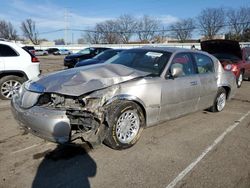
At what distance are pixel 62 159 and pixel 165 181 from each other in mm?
1536

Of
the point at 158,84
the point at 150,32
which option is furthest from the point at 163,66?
the point at 150,32

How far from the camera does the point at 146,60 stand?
5.57 meters

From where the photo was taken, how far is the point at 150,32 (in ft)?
300

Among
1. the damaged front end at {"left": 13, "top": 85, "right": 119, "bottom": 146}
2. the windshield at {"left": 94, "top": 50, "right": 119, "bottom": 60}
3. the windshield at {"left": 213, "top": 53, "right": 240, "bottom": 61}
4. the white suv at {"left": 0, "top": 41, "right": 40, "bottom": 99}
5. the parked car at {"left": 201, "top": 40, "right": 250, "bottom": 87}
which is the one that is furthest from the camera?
the windshield at {"left": 94, "top": 50, "right": 119, "bottom": 60}

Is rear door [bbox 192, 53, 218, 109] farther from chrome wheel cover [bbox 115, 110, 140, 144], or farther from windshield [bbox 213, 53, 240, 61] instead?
windshield [bbox 213, 53, 240, 61]

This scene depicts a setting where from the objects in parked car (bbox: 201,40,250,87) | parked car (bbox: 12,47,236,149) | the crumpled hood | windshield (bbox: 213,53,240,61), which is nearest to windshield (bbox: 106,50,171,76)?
parked car (bbox: 12,47,236,149)

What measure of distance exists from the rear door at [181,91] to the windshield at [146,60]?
19 cm

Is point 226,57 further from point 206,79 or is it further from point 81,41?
point 81,41

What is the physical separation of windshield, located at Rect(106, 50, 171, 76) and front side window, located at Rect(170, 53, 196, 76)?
163 millimetres

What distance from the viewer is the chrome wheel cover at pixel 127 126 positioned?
4.47 m

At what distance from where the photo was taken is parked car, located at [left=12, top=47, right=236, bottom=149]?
4117mm

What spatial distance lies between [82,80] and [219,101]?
3.95 meters

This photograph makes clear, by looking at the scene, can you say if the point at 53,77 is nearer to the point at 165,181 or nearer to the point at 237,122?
the point at 165,181

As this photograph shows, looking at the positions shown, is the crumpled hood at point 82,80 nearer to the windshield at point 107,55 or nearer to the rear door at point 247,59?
the windshield at point 107,55
